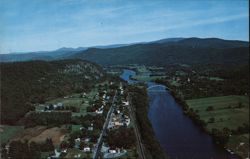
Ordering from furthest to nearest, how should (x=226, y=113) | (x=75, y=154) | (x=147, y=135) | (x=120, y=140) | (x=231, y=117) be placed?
(x=226, y=113)
(x=231, y=117)
(x=147, y=135)
(x=120, y=140)
(x=75, y=154)

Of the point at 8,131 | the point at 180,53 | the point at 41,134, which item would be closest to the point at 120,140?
the point at 41,134

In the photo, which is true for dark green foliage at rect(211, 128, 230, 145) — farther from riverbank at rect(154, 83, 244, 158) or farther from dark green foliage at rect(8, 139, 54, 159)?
dark green foliage at rect(8, 139, 54, 159)

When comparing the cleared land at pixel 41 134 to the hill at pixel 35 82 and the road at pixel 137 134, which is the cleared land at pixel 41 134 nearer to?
the hill at pixel 35 82

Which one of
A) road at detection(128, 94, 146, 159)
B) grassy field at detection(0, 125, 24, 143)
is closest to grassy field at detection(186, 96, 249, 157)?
road at detection(128, 94, 146, 159)

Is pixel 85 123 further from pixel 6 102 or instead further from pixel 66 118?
pixel 6 102

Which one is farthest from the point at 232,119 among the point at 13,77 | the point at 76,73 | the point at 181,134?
the point at 76,73

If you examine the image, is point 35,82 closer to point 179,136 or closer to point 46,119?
point 46,119
